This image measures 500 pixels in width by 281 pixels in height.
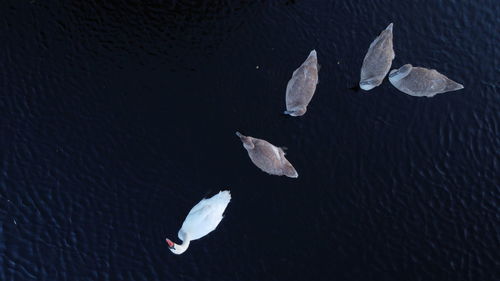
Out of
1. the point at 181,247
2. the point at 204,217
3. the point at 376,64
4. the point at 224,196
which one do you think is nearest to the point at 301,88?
the point at 376,64

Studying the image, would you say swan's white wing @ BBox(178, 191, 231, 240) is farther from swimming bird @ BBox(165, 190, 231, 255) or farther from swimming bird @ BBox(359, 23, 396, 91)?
swimming bird @ BBox(359, 23, 396, 91)

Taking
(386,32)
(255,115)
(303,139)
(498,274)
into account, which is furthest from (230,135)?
(498,274)

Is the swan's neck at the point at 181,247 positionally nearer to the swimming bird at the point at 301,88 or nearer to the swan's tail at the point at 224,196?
→ the swan's tail at the point at 224,196

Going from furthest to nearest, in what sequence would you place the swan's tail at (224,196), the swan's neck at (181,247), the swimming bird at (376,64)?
the swimming bird at (376,64) < the swan's tail at (224,196) < the swan's neck at (181,247)

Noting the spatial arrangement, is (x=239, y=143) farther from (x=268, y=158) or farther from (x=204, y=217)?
(x=204, y=217)

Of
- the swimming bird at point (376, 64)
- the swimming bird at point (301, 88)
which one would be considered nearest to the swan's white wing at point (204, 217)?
the swimming bird at point (301, 88)

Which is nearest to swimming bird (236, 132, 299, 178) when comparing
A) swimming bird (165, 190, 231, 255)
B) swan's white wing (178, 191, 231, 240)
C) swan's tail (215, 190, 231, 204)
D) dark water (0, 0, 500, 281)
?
dark water (0, 0, 500, 281)
